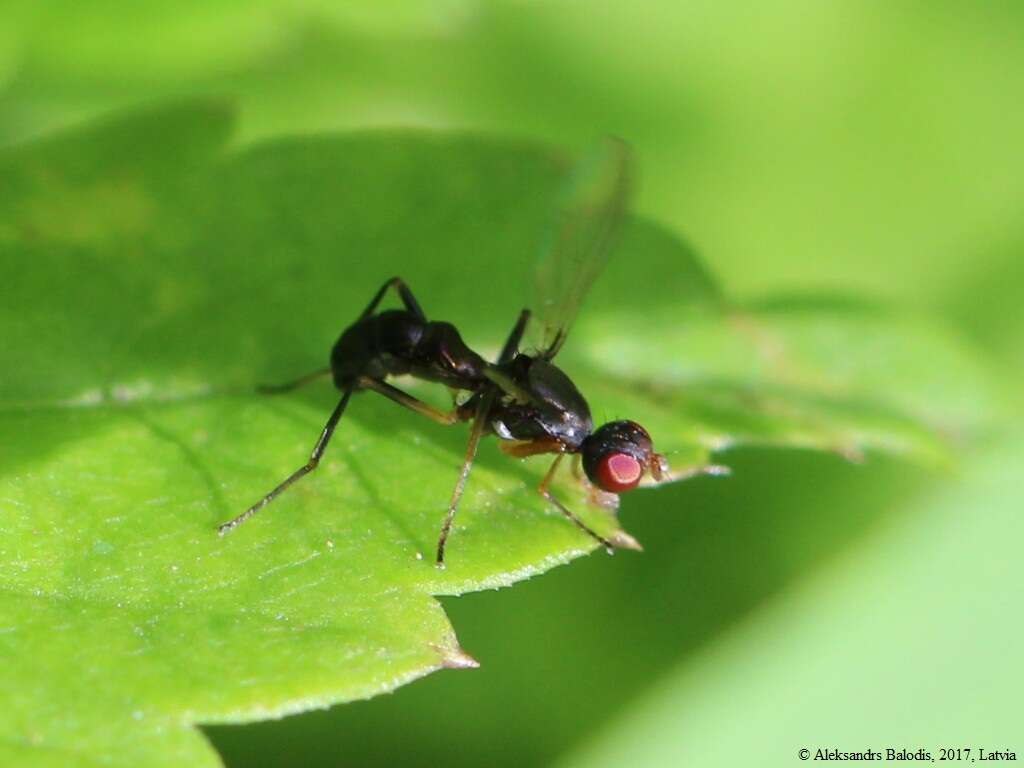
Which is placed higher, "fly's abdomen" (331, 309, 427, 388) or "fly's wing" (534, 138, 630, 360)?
"fly's wing" (534, 138, 630, 360)

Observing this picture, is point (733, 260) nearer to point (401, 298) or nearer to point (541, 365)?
point (541, 365)

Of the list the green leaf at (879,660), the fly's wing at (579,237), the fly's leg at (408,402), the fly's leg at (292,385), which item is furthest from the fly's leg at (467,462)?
the green leaf at (879,660)

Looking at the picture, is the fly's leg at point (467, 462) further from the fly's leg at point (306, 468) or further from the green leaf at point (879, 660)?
the green leaf at point (879, 660)

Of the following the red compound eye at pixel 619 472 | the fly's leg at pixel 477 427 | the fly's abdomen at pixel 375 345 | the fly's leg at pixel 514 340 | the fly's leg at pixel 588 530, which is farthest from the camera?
the fly's leg at pixel 514 340

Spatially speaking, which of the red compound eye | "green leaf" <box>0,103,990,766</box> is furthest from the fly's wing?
the red compound eye

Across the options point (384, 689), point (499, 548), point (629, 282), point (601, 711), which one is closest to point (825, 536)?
point (601, 711)

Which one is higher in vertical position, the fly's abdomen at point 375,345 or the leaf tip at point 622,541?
the fly's abdomen at point 375,345

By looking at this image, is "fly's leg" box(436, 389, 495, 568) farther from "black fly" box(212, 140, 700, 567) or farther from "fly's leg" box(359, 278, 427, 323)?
"fly's leg" box(359, 278, 427, 323)

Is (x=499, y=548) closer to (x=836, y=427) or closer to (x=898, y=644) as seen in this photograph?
(x=836, y=427)
